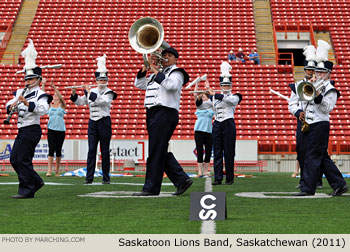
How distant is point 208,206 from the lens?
17.6 ft

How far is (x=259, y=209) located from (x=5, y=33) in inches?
991

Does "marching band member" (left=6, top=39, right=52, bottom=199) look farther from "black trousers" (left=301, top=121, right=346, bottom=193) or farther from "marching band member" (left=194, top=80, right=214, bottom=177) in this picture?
"marching band member" (left=194, top=80, right=214, bottom=177)

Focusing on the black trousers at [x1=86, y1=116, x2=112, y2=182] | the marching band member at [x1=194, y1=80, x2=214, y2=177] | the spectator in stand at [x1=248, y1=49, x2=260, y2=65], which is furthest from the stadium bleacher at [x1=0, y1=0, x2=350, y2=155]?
the black trousers at [x1=86, y1=116, x2=112, y2=182]

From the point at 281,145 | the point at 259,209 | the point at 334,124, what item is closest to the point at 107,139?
the point at 259,209

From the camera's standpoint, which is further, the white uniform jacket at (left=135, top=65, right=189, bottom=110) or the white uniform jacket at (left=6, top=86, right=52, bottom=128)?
the white uniform jacket at (left=6, top=86, right=52, bottom=128)

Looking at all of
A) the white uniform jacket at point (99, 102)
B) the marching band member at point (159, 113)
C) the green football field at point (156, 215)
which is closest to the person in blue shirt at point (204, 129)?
the white uniform jacket at point (99, 102)

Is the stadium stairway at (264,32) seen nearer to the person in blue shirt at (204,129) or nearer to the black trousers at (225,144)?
the person in blue shirt at (204,129)

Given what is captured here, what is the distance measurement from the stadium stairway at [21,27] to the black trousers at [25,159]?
20.9 meters

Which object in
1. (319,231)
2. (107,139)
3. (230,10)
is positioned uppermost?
(230,10)

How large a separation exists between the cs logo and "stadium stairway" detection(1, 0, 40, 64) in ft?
78.8

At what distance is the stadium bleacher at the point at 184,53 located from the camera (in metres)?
23.0

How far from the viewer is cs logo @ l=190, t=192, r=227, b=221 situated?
5.30 m

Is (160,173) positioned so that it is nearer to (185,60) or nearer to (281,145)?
(281,145)

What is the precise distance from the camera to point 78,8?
31.6 metres
